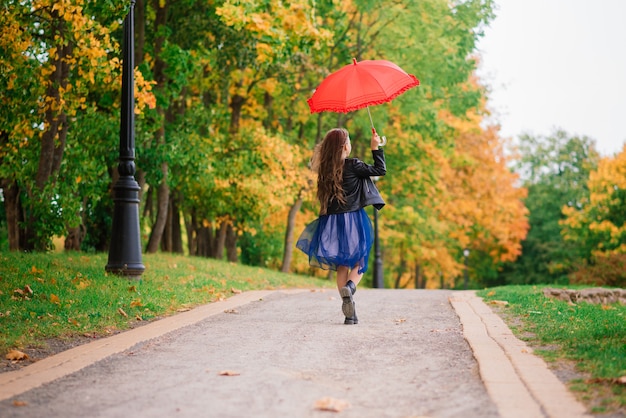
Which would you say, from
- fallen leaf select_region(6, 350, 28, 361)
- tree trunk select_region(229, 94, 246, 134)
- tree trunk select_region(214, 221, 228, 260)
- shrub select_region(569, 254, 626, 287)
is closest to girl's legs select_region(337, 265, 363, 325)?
fallen leaf select_region(6, 350, 28, 361)

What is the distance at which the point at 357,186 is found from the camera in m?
8.89

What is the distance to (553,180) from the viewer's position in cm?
5619

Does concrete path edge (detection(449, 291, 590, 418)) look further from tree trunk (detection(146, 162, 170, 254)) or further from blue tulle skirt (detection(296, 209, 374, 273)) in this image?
tree trunk (detection(146, 162, 170, 254))

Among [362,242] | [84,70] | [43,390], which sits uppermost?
[84,70]

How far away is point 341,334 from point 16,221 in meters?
13.7

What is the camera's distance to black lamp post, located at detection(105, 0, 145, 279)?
37.5ft

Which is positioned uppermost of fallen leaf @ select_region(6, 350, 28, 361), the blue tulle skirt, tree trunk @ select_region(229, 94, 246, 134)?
tree trunk @ select_region(229, 94, 246, 134)

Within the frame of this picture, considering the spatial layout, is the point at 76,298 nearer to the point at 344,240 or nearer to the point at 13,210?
the point at 344,240

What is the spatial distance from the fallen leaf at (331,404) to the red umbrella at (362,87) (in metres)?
4.85

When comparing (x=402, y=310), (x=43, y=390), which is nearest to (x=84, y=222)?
(x=402, y=310)

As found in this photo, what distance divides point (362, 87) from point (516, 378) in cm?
464

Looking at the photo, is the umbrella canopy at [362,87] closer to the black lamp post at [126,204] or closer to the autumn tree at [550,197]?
the black lamp post at [126,204]

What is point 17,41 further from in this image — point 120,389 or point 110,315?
point 120,389

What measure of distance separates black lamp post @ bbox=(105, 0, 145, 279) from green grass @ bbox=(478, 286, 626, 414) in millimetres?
5322
